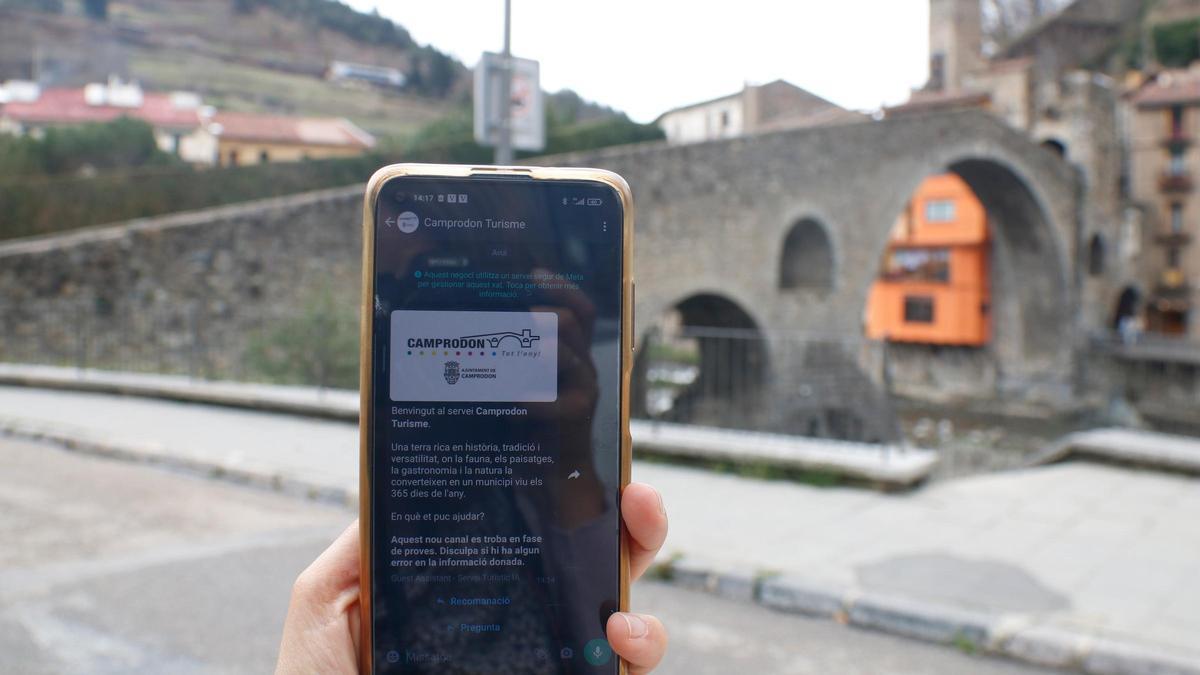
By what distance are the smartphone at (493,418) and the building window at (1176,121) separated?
149 feet

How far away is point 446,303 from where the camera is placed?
1.21m

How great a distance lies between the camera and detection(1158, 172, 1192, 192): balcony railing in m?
40.5

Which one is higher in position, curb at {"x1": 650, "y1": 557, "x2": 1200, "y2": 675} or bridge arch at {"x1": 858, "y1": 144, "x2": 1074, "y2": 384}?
bridge arch at {"x1": 858, "y1": 144, "x2": 1074, "y2": 384}

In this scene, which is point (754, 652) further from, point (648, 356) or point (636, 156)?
point (636, 156)

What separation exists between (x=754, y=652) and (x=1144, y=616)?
5.50 feet

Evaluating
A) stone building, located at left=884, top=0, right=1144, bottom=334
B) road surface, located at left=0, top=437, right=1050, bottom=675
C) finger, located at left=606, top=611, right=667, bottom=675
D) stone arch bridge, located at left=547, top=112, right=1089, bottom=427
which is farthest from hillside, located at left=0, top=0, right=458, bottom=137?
finger, located at left=606, top=611, right=667, bottom=675

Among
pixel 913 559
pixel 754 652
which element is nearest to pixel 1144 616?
pixel 913 559

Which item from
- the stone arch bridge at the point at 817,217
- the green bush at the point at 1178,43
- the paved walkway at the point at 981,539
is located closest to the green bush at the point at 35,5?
the stone arch bridge at the point at 817,217

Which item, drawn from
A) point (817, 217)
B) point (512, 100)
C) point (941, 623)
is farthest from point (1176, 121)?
point (941, 623)

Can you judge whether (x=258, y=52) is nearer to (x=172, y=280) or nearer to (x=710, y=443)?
(x=172, y=280)

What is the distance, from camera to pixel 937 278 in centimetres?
3672

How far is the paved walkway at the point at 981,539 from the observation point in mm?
4250

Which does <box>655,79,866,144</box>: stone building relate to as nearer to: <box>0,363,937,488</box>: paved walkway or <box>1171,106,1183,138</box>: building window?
<box>0,363,937,488</box>: paved walkway

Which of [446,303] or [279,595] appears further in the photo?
[279,595]
